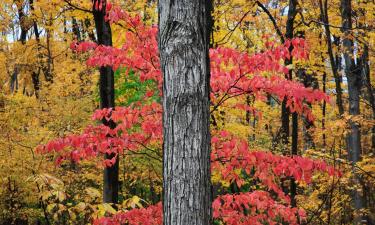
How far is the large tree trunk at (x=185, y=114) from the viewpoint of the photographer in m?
2.72

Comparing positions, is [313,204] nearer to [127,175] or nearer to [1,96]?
[127,175]

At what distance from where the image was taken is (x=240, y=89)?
4.72 metres

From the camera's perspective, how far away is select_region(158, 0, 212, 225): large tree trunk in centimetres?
272

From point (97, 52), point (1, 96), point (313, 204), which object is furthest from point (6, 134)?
point (313, 204)

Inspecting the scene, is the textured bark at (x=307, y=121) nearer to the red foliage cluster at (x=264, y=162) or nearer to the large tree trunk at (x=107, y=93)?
the large tree trunk at (x=107, y=93)

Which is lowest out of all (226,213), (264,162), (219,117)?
(226,213)

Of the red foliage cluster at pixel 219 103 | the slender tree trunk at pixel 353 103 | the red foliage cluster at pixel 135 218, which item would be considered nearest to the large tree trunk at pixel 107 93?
the red foliage cluster at pixel 219 103

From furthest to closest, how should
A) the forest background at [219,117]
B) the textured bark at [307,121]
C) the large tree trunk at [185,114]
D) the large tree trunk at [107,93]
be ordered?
1. the textured bark at [307,121]
2. the large tree trunk at [107,93]
3. the forest background at [219,117]
4. the large tree trunk at [185,114]

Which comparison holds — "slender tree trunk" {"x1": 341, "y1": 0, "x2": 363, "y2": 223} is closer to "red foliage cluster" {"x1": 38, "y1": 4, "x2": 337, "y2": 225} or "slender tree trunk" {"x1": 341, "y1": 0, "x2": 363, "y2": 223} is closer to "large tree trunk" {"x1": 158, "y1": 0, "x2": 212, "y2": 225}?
"red foliage cluster" {"x1": 38, "y1": 4, "x2": 337, "y2": 225}

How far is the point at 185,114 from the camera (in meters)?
2.78

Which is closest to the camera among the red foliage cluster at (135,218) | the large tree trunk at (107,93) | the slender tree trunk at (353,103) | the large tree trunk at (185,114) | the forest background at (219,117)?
the large tree trunk at (185,114)

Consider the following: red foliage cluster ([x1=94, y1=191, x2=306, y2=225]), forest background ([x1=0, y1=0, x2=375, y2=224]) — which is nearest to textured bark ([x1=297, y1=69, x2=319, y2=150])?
forest background ([x1=0, y1=0, x2=375, y2=224])

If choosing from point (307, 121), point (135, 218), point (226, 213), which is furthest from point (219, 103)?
point (307, 121)

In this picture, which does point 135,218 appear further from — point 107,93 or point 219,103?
point 107,93
